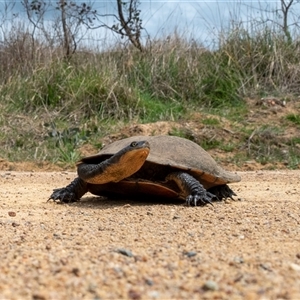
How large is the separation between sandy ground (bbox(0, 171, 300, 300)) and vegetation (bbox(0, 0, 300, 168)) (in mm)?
4621

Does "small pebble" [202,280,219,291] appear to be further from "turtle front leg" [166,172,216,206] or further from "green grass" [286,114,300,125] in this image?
"green grass" [286,114,300,125]

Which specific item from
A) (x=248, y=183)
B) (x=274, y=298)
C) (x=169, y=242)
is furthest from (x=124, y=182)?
(x=274, y=298)

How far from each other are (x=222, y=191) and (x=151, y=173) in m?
0.68

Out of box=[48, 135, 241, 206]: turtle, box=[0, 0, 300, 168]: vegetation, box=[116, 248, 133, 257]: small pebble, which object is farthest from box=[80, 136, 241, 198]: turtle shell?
box=[0, 0, 300, 168]: vegetation

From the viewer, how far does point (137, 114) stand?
32.8 ft

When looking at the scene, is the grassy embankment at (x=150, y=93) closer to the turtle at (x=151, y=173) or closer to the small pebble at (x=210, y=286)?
the turtle at (x=151, y=173)

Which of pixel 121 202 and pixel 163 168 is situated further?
pixel 121 202

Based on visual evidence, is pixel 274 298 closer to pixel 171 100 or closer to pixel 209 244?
pixel 209 244

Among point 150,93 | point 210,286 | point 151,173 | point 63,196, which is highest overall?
point 150,93

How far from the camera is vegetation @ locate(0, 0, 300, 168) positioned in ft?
29.2

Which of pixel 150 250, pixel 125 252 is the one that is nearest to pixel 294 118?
pixel 150 250

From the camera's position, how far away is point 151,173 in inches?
169

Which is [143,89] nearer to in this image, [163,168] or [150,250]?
[163,168]

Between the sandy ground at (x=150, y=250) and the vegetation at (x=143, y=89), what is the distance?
15.2 feet
